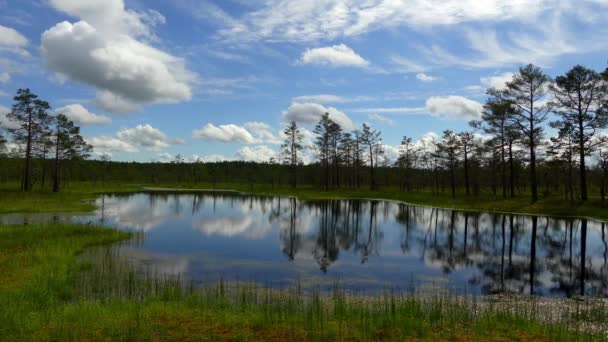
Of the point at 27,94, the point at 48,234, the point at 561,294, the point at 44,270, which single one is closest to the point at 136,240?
the point at 48,234

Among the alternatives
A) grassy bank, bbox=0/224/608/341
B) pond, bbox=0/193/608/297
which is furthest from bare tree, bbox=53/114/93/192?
grassy bank, bbox=0/224/608/341

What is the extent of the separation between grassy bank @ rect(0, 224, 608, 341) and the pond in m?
2.98

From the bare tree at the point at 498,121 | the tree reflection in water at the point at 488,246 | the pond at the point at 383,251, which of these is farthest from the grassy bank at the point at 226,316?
the bare tree at the point at 498,121

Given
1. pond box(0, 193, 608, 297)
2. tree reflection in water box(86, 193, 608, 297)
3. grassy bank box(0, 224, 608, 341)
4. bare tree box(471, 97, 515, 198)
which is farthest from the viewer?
bare tree box(471, 97, 515, 198)

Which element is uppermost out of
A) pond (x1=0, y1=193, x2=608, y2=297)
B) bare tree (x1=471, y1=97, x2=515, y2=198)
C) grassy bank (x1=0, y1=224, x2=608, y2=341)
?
bare tree (x1=471, y1=97, x2=515, y2=198)

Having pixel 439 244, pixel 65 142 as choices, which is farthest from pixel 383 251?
pixel 65 142

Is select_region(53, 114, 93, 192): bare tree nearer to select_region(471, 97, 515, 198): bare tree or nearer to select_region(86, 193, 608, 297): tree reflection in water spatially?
select_region(86, 193, 608, 297): tree reflection in water

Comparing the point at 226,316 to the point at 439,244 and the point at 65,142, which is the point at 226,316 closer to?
the point at 439,244

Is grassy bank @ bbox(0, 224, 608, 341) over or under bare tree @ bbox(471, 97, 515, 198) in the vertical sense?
under

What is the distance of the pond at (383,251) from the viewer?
17.6 m

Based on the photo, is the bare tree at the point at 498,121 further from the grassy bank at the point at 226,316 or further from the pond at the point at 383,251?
the grassy bank at the point at 226,316

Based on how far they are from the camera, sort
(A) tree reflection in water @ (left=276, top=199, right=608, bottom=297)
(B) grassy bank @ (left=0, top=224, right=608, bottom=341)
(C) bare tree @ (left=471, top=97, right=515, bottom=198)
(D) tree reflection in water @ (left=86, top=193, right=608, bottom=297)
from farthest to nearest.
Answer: (C) bare tree @ (left=471, top=97, right=515, bottom=198), (D) tree reflection in water @ (left=86, top=193, right=608, bottom=297), (A) tree reflection in water @ (left=276, top=199, right=608, bottom=297), (B) grassy bank @ (left=0, top=224, right=608, bottom=341)

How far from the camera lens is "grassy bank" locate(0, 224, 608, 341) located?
30.3ft

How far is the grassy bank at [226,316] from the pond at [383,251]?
2.98 meters
